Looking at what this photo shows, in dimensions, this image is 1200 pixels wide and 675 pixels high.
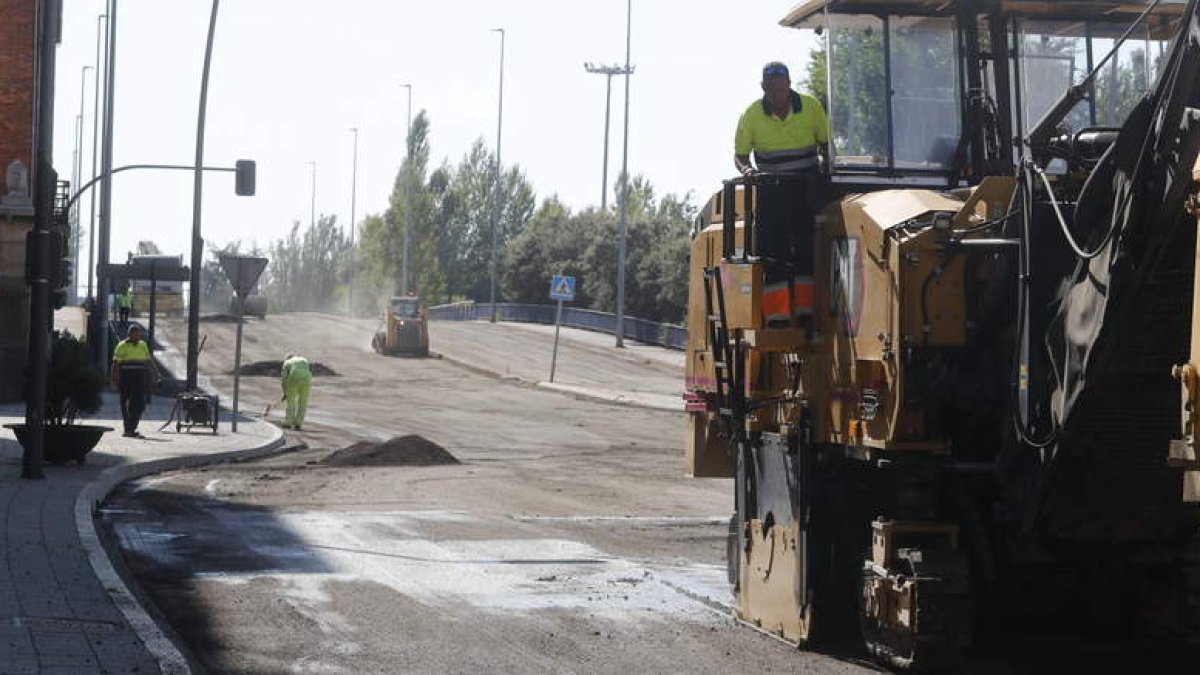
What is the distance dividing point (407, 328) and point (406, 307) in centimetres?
86

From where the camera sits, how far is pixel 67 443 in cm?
2292

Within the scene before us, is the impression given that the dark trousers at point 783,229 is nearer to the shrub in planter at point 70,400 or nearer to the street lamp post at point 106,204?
the shrub in planter at point 70,400

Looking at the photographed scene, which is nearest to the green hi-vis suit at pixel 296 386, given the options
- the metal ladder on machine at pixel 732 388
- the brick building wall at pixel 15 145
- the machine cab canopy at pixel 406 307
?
the brick building wall at pixel 15 145

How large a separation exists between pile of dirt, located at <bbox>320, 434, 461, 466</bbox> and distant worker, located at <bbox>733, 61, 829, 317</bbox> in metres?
14.8

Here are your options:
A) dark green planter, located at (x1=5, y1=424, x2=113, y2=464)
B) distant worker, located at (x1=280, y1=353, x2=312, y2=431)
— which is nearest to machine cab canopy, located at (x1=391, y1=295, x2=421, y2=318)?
distant worker, located at (x1=280, y1=353, x2=312, y2=431)

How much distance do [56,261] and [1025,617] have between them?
13.5m

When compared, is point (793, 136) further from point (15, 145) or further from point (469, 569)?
point (15, 145)

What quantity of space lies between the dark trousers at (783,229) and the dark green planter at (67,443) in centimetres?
1395

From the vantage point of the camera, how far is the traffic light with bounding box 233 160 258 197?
132 ft

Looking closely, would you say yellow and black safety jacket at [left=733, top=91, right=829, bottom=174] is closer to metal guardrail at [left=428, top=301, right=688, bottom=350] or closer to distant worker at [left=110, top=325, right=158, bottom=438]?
distant worker at [left=110, top=325, right=158, bottom=438]

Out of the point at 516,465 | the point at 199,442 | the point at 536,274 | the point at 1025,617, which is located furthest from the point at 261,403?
the point at 536,274

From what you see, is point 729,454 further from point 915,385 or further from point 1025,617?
point 915,385

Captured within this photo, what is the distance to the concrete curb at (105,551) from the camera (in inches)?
382

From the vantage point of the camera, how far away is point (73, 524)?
15.7m
